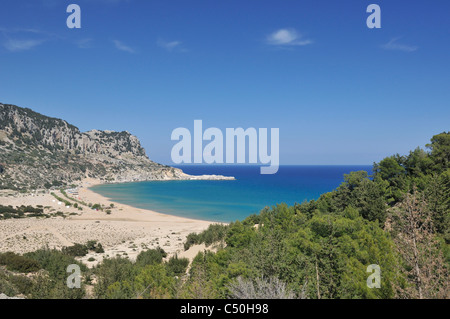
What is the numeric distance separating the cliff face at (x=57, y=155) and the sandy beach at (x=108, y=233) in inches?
2142

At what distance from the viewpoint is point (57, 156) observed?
126m

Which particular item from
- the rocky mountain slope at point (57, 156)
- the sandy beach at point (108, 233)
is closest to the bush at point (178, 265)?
the sandy beach at point (108, 233)

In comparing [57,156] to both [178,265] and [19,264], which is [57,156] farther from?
[178,265]

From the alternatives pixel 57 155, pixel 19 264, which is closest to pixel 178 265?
pixel 19 264

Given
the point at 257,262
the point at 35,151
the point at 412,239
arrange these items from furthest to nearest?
the point at 35,151
the point at 257,262
the point at 412,239

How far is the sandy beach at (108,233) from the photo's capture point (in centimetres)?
2912

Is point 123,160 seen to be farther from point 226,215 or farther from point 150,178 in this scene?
point 226,215

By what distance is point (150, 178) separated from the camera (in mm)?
159375

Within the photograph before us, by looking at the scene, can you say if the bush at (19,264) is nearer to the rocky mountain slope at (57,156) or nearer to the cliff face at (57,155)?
the rocky mountain slope at (57,156)

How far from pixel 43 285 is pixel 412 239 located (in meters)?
16.4

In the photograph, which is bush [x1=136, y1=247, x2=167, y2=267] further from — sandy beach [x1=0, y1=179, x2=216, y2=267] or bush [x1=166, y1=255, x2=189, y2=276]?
sandy beach [x1=0, y1=179, x2=216, y2=267]

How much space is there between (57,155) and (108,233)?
365 feet

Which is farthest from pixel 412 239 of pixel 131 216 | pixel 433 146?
pixel 131 216
